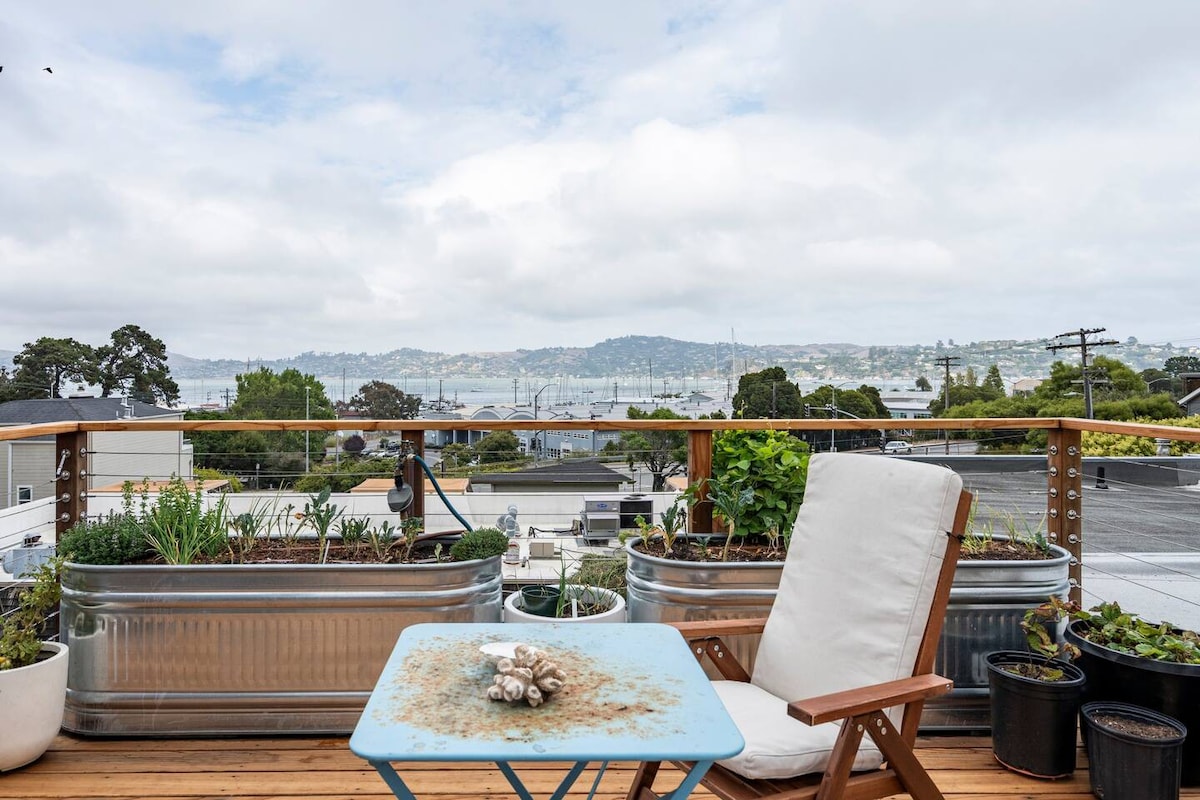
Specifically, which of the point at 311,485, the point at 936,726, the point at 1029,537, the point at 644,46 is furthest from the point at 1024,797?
the point at 644,46

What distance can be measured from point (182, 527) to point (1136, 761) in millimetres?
3219

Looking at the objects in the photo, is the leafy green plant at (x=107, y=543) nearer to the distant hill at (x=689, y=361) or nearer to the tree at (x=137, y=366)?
the distant hill at (x=689, y=361)

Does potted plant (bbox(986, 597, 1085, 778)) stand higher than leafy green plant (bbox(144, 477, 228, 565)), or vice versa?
leafy green plant (bbox(144, 477, 228, 565))

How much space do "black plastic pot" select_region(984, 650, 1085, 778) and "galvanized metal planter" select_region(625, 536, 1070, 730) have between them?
262 mm

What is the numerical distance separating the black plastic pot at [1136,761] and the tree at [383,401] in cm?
3107

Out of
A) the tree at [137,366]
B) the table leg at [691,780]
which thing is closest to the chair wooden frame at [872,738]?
the table leg at [691,780]

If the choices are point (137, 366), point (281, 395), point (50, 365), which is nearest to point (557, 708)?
point (50, 365)

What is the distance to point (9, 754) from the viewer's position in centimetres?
242

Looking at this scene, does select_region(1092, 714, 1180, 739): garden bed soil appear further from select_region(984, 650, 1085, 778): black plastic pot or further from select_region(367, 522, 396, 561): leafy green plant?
select_region(367, 522, 396, 561): leafy green plant

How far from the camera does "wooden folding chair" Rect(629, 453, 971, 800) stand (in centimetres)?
165

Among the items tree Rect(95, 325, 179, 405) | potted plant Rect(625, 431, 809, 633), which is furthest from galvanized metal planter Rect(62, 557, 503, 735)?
tree Rect(95, 325, 179, 405)

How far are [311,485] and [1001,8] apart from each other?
7.17 metres

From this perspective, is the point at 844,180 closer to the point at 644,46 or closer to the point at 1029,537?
the point at 644,46

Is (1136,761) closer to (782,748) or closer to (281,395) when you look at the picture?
(782,748)
